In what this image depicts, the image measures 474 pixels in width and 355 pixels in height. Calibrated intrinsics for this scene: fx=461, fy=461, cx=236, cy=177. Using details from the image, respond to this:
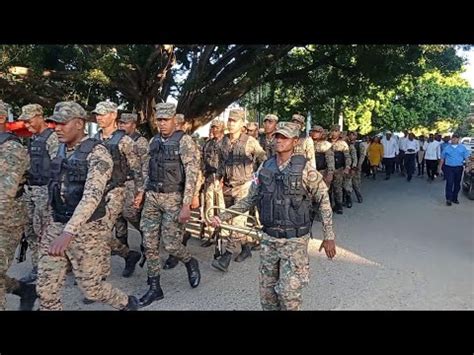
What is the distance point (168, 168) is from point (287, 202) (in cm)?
170

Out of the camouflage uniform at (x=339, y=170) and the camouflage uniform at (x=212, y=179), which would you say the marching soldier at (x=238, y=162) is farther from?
the camouflage uniform at (x=339, y=170)

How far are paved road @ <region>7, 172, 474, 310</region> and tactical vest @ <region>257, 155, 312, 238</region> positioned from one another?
133 cm

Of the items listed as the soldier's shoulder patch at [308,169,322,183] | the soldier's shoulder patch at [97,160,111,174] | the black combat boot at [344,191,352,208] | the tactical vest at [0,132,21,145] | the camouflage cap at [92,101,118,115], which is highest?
the camouflage cap at [92,101,118,115]

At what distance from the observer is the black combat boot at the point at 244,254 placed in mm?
6289

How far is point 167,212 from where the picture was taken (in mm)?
4863

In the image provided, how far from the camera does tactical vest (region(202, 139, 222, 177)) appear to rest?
6.74 meters

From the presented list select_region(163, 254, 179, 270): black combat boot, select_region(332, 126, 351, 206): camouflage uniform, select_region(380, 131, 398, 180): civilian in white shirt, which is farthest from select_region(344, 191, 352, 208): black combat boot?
select_region(380, 131, 398, 180): civilian in white shirt

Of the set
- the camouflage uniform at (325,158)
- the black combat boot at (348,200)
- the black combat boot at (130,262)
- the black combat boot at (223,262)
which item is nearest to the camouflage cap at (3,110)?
the black combat boot at (130,262)

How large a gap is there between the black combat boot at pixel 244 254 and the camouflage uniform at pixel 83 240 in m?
2.66

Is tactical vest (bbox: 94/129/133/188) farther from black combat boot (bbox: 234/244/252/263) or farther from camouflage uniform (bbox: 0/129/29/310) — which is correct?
black combat boot (bbox: 234/244/252/263)

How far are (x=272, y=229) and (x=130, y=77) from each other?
801 cm
